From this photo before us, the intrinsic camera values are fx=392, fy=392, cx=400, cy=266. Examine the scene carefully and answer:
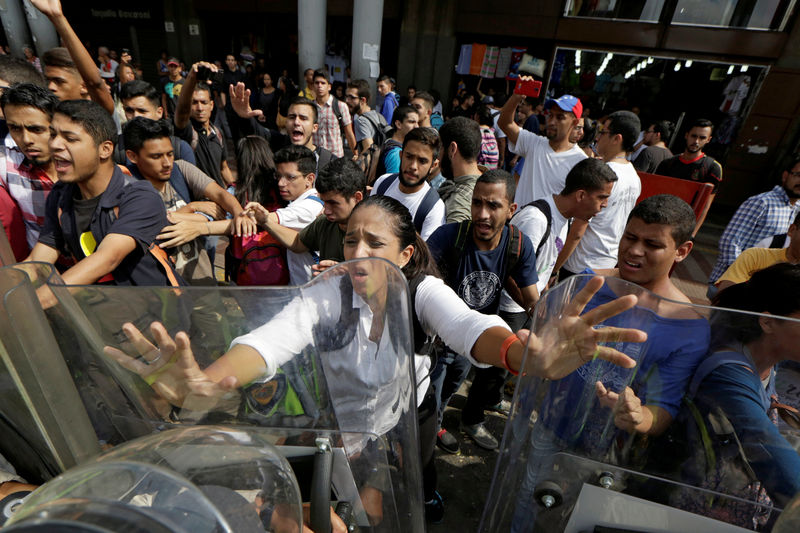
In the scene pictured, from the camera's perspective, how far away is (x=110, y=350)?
92 centimetres

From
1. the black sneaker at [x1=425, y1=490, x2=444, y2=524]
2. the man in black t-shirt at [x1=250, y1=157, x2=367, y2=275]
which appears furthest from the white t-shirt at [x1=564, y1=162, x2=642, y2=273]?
the black sneaker at [x1=425, y1=490, x2=444, y2=524]

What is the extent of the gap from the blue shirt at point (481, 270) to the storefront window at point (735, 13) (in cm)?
892

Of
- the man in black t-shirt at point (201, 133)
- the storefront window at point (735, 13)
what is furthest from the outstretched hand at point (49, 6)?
the storefront window at point (735, 13)

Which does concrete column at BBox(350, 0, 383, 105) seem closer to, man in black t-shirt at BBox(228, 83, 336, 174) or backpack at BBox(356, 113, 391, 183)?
backpack at BBox(356, 113, 391, 183)

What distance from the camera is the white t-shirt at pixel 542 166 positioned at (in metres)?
3.26

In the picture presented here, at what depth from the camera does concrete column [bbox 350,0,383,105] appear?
8.05 meters

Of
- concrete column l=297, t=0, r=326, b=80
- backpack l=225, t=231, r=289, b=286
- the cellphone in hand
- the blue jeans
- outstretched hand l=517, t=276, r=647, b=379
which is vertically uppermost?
concrete column l=297, t=0, r=326, b=80

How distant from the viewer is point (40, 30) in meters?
10.7

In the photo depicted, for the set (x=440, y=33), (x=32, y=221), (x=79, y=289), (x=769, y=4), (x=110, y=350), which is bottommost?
(x=32, y=221)

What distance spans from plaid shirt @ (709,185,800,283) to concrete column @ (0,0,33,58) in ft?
53.5

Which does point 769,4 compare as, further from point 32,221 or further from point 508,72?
point 32,221

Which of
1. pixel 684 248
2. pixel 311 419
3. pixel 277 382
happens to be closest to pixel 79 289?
pixel 277 382

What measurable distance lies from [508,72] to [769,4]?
4860 millimetres

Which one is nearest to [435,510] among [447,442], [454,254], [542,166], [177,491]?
[447,442]
